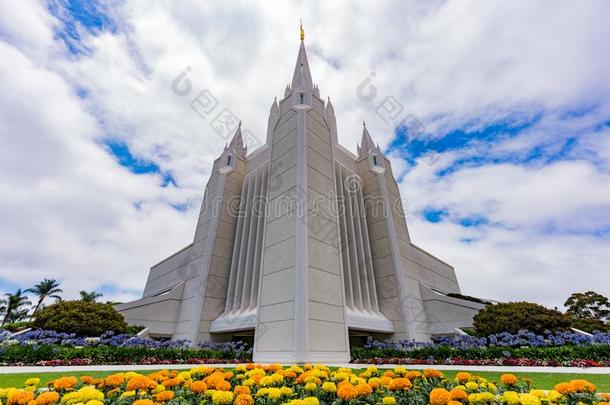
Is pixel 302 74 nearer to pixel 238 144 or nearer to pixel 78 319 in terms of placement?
pixel 238 144

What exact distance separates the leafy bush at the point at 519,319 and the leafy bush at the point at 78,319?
1996cm

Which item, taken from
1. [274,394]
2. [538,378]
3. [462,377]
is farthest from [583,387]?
[538,378]

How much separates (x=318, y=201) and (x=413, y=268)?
11.5 m

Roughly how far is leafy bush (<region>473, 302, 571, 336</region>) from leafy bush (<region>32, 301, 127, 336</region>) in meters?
20.0

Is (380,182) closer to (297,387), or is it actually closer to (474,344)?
(474,344)

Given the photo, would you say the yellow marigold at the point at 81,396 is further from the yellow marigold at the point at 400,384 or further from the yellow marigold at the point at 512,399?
the yellow marigold at the point at 512,399

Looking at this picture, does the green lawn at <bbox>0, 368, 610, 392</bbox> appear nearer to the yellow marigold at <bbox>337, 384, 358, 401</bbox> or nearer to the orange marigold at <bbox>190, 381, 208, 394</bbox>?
the yellow marigold at <bbox>337, 384, 358, 401</bbox>

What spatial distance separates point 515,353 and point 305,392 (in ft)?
37.1

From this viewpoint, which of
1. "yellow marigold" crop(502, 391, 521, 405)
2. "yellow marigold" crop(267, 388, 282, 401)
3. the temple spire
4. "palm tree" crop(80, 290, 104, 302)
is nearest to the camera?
"yellow marigold" crop(502, 391, 521, 405)

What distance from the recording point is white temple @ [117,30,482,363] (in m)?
14.0

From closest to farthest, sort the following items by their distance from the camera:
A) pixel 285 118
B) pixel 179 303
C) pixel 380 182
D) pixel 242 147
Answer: pixel 285 118
pixel 179 303
pixel 380 182
pixel 242 147

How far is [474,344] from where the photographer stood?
1238cm

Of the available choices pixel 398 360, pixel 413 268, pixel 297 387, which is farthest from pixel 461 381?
pixel 413 268

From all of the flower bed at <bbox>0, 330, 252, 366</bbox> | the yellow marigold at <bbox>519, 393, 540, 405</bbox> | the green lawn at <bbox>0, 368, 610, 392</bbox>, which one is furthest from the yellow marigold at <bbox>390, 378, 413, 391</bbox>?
the flower bed at <bbox>0, 330, 252, 366</bbox>
